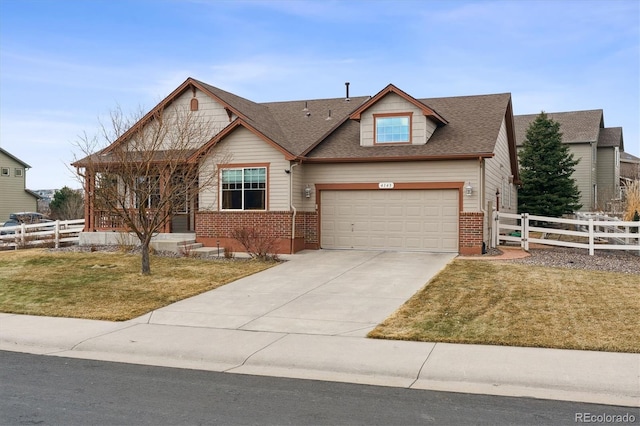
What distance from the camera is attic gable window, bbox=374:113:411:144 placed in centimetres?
2073

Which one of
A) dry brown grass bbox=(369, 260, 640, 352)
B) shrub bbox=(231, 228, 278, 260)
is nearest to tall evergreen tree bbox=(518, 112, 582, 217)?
dry brown grass bbox=(369, 260, 640, 352)

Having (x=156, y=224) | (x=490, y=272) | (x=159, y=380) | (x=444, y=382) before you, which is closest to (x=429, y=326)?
(x=444, y=382)

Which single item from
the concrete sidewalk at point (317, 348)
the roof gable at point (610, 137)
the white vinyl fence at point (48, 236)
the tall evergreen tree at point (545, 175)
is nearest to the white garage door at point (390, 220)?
Result: the concrete sidewalk at point (317, 348)

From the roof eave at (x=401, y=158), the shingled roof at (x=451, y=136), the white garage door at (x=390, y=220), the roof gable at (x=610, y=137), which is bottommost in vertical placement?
the white garage door at (x=390, y=220)

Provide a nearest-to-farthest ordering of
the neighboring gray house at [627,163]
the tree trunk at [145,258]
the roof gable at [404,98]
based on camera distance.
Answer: the tree trunk at [145,258]
the roof gable at [404,98]
the neighboring gray house at [627,163]

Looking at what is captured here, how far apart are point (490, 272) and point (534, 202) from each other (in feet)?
61.7

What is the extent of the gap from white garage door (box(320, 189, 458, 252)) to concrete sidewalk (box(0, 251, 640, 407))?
20.8 ft

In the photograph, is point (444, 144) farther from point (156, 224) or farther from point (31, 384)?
point (31, 384)

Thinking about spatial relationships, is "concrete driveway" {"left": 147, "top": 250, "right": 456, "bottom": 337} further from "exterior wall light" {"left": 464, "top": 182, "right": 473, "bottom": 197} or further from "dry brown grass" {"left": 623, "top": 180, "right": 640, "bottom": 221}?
"dry brown grass" {"left": 623, "top": 180, "right": 640, "bottom": 221}

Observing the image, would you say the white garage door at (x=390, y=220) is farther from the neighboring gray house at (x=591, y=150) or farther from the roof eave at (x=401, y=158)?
the neighboring gray house at (x=591, y=150)

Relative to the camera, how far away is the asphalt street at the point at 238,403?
5766mm

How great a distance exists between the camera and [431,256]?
18.6 metres

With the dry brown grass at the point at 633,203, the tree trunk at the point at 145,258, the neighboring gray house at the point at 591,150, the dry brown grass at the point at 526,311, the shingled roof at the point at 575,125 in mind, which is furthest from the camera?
the shingled roof at the point at 575,125

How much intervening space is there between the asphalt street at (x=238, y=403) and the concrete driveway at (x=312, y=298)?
9.18ft
